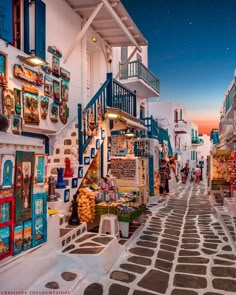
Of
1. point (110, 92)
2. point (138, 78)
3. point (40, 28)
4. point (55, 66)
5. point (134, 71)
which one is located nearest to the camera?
point (40, 28)

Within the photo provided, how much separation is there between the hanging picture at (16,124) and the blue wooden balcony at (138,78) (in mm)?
9383

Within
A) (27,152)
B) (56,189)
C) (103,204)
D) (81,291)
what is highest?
(27,152)

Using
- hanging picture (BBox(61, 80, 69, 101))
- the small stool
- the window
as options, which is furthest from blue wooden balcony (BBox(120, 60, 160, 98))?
the small stool

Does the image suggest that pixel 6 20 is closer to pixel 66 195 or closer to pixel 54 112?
pixel 54 112

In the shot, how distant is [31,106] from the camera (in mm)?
6266

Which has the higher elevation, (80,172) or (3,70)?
(3,70)

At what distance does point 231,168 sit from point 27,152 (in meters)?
9.86

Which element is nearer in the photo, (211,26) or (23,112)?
(23,112)

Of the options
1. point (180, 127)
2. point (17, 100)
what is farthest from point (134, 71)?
point (180, 127)

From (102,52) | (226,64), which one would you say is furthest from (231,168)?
(226,64)

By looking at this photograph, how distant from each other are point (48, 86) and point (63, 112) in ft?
3.44

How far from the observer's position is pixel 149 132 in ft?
51.6

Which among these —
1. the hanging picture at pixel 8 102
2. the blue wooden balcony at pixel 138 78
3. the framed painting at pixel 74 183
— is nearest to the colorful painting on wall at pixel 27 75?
the hanging picture at pixel 8 102

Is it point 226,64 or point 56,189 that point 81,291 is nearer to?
point 56,189
